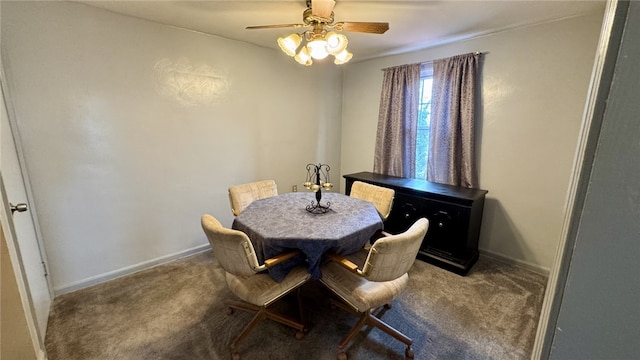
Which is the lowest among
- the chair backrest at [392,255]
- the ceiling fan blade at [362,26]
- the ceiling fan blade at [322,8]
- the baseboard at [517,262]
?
the baseboard at [517,262]

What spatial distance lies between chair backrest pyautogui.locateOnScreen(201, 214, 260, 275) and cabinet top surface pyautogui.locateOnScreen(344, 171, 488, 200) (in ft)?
6.42

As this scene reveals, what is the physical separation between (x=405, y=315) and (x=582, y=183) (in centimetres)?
191

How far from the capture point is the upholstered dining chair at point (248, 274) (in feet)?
4.84

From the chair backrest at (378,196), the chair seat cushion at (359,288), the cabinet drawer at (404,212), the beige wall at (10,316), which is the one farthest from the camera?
the cabinet drawer at (404,212)

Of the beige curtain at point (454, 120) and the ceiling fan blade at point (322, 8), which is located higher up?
the ceiling fan blade at point (322, 8)

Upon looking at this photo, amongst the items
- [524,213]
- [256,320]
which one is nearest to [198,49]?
[256,320]

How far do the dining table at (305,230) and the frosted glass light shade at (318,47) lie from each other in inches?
45.6

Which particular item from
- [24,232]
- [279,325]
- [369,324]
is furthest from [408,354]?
[24,232]

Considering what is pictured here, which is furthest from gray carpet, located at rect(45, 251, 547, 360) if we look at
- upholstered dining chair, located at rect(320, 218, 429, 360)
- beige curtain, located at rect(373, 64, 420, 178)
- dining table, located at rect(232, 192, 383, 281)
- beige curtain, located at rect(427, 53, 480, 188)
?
beige curtain, located at rect(373, 64, 420, 178)

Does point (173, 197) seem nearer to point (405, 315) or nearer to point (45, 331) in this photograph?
point (45, 331)

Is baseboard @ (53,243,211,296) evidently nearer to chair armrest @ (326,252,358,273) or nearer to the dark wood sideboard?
chair armrest @ (326,252,358,273)

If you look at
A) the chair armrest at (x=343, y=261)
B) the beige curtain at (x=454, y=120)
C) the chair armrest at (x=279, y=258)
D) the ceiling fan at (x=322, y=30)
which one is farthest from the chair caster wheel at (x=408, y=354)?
the ceiling fan at (x=322, y=30)

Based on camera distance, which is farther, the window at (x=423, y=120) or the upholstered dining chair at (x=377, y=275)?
the window at (x=423, y=120)

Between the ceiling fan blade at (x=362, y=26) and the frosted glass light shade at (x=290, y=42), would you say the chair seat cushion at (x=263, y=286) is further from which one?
the ceiling fan blade at (x=362, y=26)
